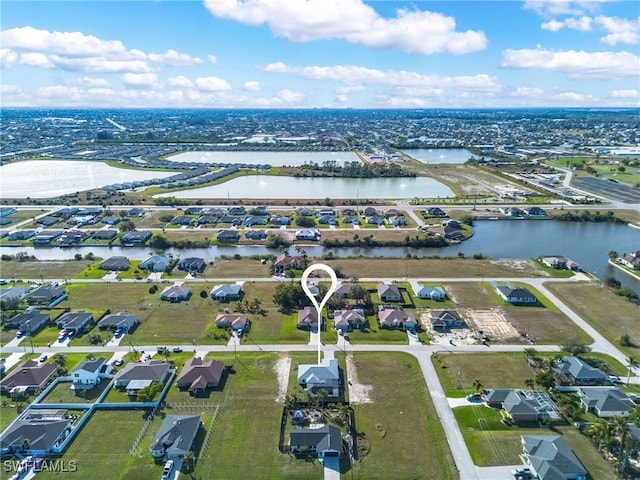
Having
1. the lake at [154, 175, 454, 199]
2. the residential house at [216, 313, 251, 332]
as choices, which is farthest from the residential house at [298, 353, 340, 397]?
the lake at [154, 175, 454, 199]

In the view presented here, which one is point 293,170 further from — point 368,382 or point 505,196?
point 368,382

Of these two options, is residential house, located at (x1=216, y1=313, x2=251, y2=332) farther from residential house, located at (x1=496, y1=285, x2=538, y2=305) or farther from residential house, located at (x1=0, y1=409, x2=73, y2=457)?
residential house, located at (x1=496, y1=285, x2=538, y2=305)

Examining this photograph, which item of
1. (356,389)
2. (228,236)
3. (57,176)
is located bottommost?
(356,389)

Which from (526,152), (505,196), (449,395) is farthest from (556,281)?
(526,152)

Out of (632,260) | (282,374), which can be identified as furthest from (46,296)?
(632,260)

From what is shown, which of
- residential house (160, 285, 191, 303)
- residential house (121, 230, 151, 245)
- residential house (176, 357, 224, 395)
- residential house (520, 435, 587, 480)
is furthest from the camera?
residential house (121, 230, 151, 245)

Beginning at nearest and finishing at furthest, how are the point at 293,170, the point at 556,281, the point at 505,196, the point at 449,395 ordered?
the point at 449,395 < the point at 556,281 < the point at 505,196 < the point at 293,170

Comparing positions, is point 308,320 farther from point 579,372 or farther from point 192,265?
point 579,372
